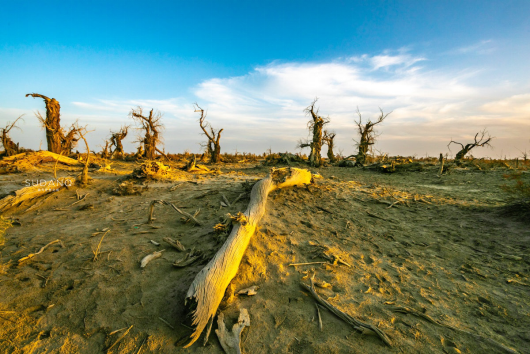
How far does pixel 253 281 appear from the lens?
3084mm

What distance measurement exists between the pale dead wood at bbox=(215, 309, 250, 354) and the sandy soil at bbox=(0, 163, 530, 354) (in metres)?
0.07

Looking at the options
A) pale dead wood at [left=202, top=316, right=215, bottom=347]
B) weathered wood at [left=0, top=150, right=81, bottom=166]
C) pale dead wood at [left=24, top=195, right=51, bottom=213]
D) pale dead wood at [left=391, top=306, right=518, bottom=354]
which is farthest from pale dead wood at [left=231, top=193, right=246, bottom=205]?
weathered wood at [left=0, top=150, right=81, bottom=166]

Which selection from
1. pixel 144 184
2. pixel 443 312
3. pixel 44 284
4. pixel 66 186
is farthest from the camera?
pixel 144 184

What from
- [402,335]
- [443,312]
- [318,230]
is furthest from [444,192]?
[402,335]

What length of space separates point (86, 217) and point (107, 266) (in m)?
2.39

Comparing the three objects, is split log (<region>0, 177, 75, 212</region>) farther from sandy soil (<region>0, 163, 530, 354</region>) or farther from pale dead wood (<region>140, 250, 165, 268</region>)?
pale dead wood (<region>140, 250, 165, 268</region>)

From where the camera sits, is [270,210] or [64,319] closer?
[64,319]

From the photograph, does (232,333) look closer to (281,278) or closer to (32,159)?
(281,278)

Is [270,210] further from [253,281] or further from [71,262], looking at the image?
[71,262]

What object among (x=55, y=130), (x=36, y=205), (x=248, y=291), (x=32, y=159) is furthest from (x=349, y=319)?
(x=55, y=130)

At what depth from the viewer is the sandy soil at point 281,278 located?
237 centimetres

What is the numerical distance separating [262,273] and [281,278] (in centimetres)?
25

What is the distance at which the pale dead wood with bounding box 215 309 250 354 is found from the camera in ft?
7.46

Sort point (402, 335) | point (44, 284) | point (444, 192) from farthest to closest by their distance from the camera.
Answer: point (444, 192) → point (44, 284) → point (402, 335)
